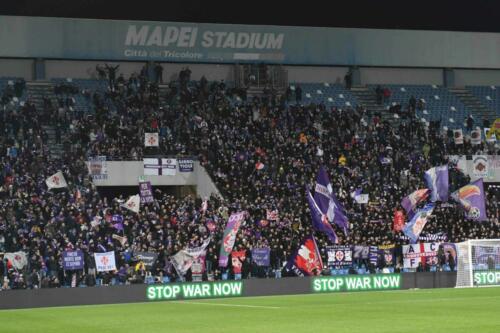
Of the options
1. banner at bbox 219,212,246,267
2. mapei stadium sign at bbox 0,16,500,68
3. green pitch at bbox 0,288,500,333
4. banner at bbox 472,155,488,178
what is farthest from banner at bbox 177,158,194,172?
banner at bbox 472,155,488,178

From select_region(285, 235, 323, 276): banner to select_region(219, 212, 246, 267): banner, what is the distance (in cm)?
255

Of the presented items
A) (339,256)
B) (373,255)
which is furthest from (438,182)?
(339,256)

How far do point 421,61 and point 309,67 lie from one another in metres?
7.30

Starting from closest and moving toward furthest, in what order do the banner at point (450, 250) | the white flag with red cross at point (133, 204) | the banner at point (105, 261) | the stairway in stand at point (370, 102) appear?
the banner at point (105, 261)
the white flag with red cross at point (133, 204)
the banner at point (450, 250)
the stairway in stand at point (370, 102)

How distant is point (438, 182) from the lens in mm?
52312

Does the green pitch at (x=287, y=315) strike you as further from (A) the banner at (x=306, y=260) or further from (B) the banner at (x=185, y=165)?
(B) the banner at (x=185, y=165)

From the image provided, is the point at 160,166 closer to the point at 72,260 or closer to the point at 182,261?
the point at 182,261

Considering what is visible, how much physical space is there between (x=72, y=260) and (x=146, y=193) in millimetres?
8076

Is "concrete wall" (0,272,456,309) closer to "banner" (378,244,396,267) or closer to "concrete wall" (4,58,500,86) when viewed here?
"banner" (378,244,396,267)

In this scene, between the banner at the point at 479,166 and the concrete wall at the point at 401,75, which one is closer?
the banner at the point at 479,166

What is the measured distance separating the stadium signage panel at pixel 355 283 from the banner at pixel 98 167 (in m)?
12.7

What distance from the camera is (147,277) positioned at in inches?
1666

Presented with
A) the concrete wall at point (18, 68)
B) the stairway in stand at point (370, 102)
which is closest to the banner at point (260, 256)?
the stairway in stand at point (370, 102)

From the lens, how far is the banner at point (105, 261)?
41.2 meters
